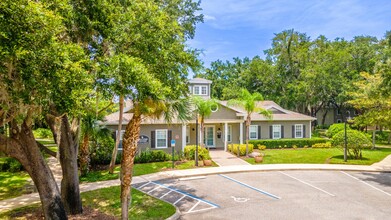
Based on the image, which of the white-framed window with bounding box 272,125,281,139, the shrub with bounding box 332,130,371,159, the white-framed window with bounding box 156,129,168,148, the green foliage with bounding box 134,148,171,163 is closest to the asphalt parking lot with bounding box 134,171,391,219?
the shrub with bounding box 332,130,371,159

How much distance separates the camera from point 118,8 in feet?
26.5

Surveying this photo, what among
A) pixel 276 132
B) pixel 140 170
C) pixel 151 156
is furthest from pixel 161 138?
pixel 276 132

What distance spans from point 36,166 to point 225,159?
1437 centimetres

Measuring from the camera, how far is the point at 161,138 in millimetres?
21406

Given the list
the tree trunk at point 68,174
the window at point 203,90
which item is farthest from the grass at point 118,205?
the window at point 203,90

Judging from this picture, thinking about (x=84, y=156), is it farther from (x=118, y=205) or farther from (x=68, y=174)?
(x=118, y=205)

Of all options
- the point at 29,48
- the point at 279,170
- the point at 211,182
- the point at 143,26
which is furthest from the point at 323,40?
the point at 29,48

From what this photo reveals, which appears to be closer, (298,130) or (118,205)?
(118,205)

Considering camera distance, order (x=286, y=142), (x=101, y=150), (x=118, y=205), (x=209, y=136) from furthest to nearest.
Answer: (x=286, y=142) < (x=209, y=136) < (x=101, y=150) < (x=118, y=205)

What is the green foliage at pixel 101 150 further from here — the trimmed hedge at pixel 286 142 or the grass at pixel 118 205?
the trimmed hedge at pixel 286 142

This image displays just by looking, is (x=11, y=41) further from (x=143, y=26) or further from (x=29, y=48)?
(x=143, y=26)

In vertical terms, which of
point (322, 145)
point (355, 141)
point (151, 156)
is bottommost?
point (151, 156)

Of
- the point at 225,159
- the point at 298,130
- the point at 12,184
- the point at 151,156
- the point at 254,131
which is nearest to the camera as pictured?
the point at 12,184

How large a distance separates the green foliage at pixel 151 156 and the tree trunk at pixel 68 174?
9088mm
